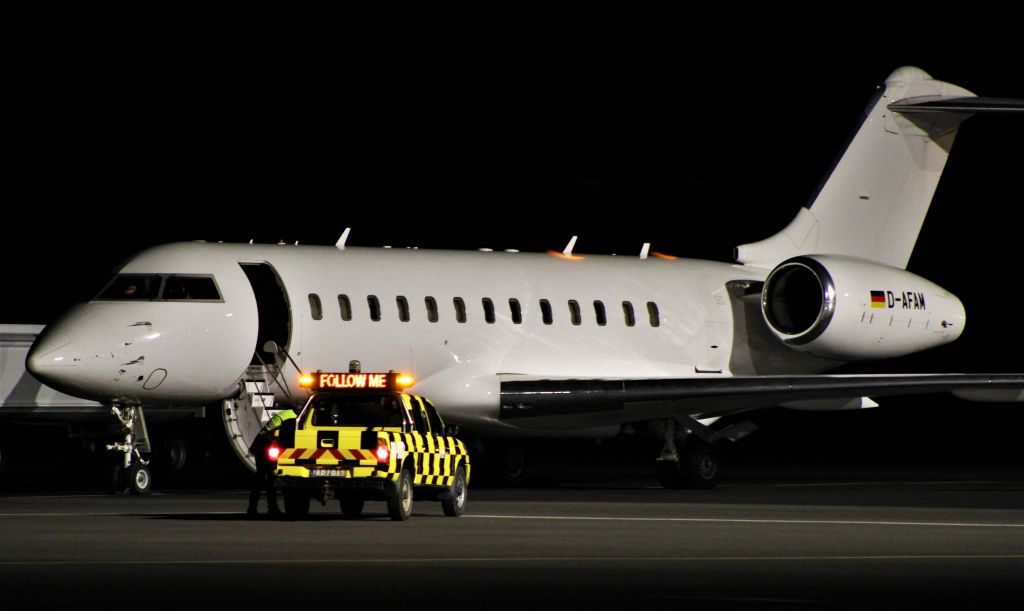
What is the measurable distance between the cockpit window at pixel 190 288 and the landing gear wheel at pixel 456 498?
5.75m

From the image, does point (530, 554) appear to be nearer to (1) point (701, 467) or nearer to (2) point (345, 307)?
(2) point (345, 307)

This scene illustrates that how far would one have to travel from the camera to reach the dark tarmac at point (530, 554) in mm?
12508

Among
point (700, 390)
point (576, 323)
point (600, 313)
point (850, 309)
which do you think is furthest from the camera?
point (600, 313)

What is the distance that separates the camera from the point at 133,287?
25219mm

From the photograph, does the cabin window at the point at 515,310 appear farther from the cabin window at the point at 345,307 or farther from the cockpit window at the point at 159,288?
the cockpit window at the point at 159,288

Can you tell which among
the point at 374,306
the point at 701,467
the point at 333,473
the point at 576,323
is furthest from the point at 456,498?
the point at 576,323

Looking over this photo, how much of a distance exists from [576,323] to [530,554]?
47.2 feet

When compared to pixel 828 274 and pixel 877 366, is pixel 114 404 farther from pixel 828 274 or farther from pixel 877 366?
pixel 877 366

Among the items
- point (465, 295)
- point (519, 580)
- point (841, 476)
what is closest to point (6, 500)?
point (465, 295)

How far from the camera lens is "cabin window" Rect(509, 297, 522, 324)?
28.9m

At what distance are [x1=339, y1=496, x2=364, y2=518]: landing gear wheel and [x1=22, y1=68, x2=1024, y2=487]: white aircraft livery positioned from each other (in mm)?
4737

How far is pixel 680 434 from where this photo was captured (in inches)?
1133

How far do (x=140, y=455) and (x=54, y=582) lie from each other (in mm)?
11842

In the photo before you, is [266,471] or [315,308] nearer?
[266,471]
